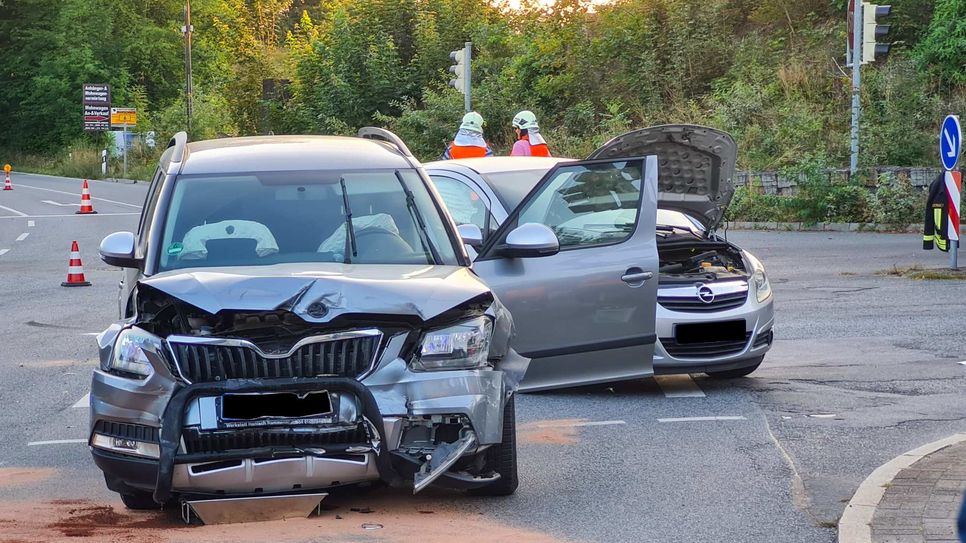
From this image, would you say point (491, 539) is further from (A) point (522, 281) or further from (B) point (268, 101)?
(B) point (268, 101)

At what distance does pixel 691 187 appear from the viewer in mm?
10945

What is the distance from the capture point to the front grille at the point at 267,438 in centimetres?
552

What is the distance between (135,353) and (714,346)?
187 inches

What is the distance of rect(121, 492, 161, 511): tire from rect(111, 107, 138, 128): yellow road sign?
235 ft

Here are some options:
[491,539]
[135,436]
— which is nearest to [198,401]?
[135,436]

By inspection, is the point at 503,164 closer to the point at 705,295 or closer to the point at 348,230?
the point at 705,295

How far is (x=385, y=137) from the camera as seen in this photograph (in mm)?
8102

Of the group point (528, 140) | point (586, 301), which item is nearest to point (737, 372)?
point (586, 301)

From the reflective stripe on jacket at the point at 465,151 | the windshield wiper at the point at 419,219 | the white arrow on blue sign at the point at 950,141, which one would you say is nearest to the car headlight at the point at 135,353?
the windshield wiper at the point at 419,219

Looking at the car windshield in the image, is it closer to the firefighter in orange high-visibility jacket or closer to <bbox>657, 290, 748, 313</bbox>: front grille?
<bbox>657, 290, 748, 313</bbox>: front grille

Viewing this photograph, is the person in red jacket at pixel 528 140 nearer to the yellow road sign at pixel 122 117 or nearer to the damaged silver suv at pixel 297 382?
the damaged silver suv at pixel 297 382

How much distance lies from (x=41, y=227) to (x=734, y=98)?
15.3 metres

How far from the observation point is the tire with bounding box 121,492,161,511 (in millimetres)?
6121

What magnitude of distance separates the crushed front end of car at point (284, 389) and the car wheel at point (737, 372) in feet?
13.9
